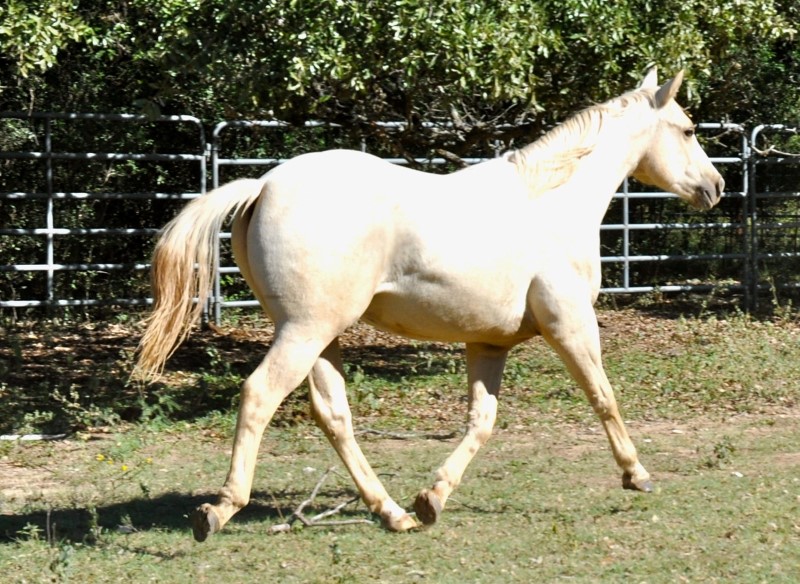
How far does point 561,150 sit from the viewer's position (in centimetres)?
587

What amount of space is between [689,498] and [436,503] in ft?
4.73

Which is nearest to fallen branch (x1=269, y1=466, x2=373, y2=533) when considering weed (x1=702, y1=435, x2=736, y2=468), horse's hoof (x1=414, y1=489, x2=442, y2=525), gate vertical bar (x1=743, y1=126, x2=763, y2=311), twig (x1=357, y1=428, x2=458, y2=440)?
horse's hoof (x1=414, y1=489, x2=442, y2=525)

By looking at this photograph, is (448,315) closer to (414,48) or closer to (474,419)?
(474,419)

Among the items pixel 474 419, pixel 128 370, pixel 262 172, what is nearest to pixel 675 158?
pixel 474 419

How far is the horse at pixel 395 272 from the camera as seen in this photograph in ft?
16.1

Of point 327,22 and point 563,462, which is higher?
point 327,22

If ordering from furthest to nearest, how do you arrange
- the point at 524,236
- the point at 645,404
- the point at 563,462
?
the point at 645,404 → the point at 563,462 → the point at 524,236

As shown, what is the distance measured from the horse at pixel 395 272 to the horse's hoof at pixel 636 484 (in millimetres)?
11

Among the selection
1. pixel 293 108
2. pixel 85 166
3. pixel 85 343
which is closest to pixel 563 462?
pixel 293 108

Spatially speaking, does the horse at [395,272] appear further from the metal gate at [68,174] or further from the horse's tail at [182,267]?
the metal gate at [68,174]

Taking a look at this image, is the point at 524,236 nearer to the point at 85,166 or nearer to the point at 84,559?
the point at 84,559

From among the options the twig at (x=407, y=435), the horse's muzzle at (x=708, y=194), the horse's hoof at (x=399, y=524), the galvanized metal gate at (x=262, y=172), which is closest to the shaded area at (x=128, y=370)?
the galvanized metal gate at (x=262, y=172)

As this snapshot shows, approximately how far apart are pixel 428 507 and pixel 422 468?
1599 millimetres

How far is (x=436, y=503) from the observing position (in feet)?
16.8
